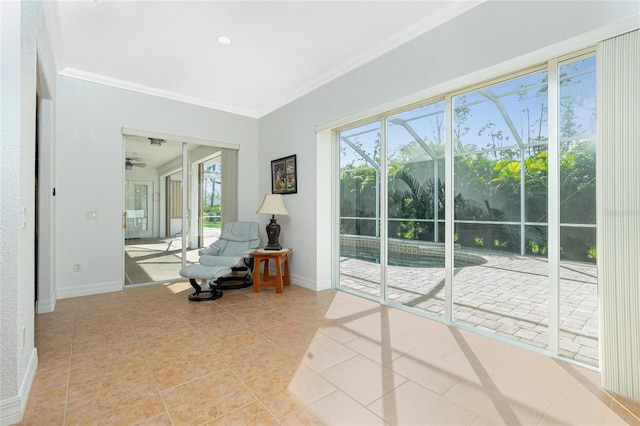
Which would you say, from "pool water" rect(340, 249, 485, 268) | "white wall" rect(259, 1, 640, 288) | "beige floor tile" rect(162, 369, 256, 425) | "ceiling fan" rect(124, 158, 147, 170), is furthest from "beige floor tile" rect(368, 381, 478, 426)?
"ceiling fan" rect(124, 158, 147, 170)

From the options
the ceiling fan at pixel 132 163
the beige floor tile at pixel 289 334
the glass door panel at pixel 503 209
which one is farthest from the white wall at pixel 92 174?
the glass door panel at pixel 503 209

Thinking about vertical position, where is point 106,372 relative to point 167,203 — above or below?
below

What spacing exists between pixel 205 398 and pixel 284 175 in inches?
132

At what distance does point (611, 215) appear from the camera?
5.90 ft

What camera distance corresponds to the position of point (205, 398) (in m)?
1.73

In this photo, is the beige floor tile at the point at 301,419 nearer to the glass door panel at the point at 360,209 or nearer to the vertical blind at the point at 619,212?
the vertical blind at the point at 619,212

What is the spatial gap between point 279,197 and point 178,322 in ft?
6.82

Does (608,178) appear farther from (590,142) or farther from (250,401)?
(250,401)

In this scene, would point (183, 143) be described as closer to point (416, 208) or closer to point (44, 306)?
point (44, 306)

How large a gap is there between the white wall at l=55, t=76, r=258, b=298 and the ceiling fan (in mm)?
174

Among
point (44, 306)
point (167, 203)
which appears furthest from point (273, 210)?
point (44, 306)

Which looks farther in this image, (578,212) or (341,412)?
(578,212)

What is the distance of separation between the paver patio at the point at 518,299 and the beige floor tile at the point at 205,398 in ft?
6.64

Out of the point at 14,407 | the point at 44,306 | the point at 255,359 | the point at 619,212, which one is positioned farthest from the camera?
the point at 44,306
